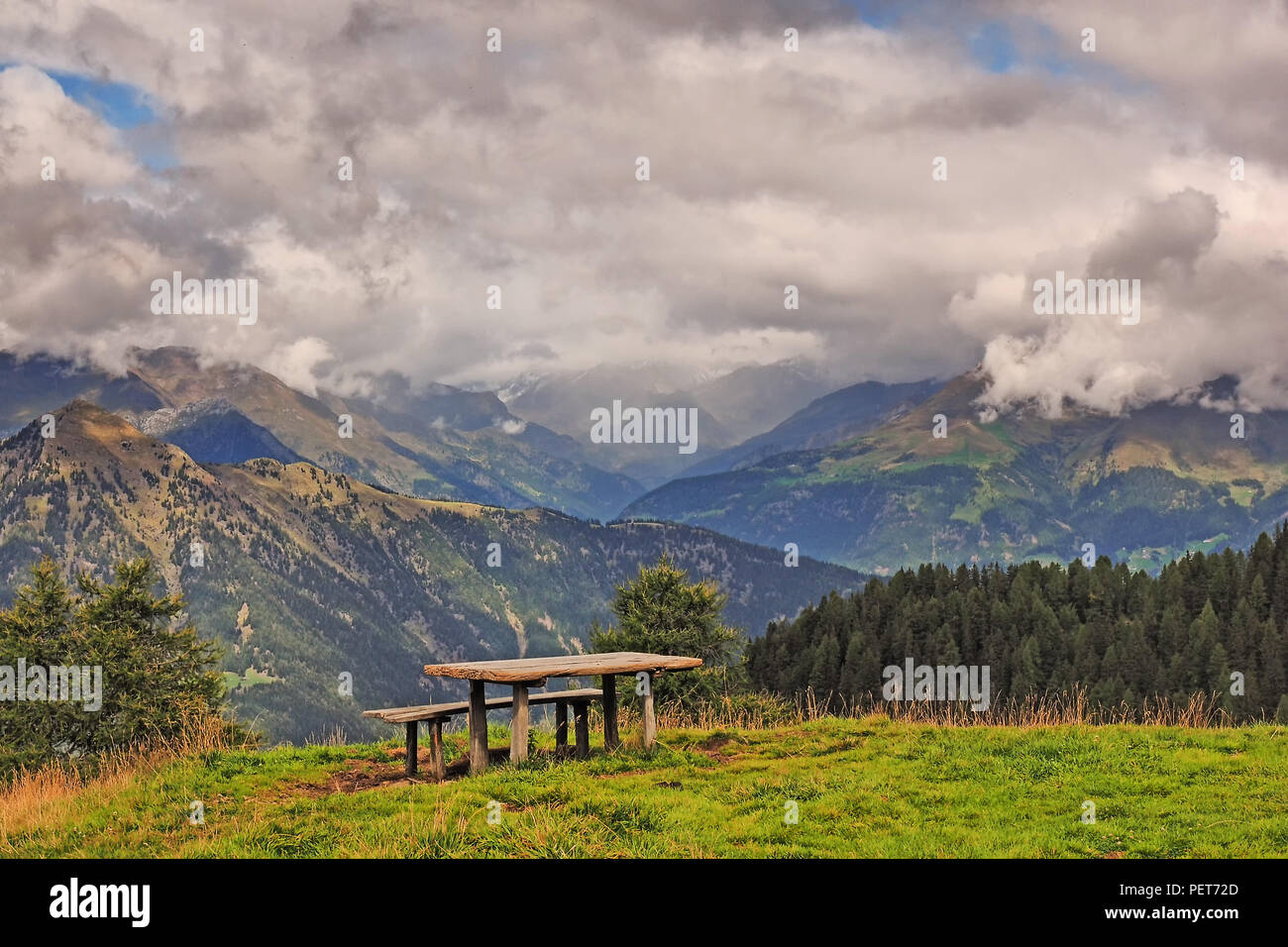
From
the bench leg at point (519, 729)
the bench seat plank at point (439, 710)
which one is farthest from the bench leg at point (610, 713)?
the bench leg at point (519, 729)

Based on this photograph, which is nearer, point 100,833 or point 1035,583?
point 100,833

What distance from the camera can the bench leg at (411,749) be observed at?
19266 mm

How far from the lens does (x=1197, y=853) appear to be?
41.8ft

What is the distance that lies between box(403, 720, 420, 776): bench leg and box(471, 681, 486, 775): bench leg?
110 cm

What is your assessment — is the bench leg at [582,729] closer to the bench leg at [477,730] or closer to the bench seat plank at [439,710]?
the bench seat plank at [439,710]

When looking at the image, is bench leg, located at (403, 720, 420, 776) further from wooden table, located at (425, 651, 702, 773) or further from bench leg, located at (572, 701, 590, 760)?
bench leg, located at (572, 701, 590, 760)

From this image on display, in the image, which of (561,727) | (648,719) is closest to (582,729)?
(561,727)

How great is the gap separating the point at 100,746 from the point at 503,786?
3129 cm

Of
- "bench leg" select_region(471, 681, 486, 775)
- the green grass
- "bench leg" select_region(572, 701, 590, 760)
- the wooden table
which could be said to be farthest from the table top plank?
the green grass

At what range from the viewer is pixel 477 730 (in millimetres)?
19156

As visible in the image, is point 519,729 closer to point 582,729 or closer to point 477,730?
point 477,730

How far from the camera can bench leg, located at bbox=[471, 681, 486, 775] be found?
19.0 metres
